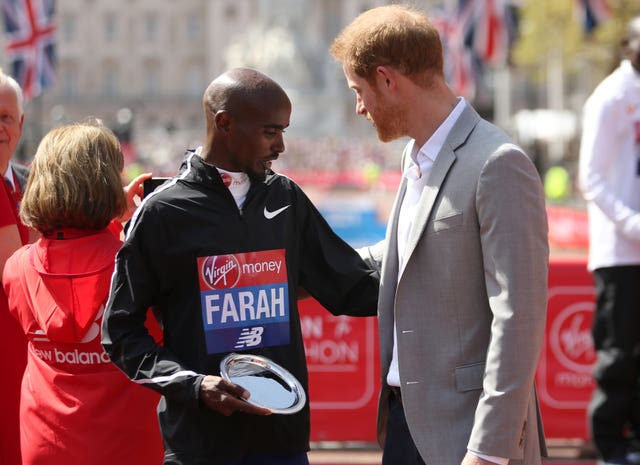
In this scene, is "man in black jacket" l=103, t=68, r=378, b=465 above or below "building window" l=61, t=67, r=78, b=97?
above

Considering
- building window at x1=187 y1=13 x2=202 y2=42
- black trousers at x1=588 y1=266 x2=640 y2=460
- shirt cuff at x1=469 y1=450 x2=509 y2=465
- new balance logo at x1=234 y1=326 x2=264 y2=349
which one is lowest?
building window at x1=187 y1=13 x2=202 y2=42

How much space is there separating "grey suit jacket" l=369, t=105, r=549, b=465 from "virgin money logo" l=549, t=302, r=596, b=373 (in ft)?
11.5

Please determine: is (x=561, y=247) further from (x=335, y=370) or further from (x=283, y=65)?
(x=283, y=65)

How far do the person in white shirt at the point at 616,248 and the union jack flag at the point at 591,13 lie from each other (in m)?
13.4

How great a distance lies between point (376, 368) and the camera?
21.2 ft

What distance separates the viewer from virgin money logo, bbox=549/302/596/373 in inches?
254

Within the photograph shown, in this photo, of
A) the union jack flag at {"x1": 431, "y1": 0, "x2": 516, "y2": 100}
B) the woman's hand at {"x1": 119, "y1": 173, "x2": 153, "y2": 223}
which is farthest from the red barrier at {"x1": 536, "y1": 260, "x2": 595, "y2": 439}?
the union jack flag at {"x1": 431, "y1": 0, "x2": 516, "y2": 100}

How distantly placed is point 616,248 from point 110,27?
329ft

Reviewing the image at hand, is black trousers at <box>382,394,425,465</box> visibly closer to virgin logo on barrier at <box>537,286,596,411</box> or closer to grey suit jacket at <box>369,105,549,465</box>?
grey suit jacket at <box>369,105,549,465</box>

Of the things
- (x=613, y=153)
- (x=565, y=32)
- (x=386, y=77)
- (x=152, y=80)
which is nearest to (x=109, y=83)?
(x=152, y=80)

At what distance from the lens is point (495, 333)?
2.76 m

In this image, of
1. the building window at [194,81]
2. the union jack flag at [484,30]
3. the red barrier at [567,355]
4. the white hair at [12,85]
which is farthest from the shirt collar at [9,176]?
the building window at [194,81]

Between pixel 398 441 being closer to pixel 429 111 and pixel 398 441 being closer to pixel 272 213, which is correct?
pixel 272 213

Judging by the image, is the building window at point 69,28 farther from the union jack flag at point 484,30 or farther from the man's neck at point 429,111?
the man's neck at point 429,111
